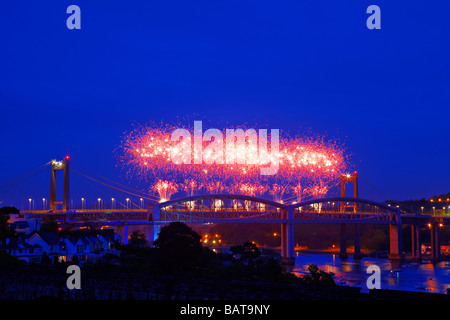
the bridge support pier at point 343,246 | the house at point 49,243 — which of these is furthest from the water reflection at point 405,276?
the house at point 49,243

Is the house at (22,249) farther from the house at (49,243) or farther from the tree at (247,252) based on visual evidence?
the tree at (247,252)

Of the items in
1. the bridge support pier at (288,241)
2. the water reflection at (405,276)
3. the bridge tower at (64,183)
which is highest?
the bridge tower at (64,183)

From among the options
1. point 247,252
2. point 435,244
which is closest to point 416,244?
point 435,244

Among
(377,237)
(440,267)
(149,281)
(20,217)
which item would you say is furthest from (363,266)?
(149,281)

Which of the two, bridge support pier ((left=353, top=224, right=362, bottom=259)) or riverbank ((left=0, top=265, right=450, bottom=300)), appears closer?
riverbank ((left=0, top=265, right=450, bottom=300))

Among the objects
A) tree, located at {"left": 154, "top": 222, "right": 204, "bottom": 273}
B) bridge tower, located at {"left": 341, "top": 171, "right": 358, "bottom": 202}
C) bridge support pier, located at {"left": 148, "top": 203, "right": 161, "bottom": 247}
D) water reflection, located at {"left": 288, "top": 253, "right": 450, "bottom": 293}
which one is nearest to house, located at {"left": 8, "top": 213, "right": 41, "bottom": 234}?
bridge support pier, located at {"left": 148, "top": 203, "right": 161, "bottom": 247}

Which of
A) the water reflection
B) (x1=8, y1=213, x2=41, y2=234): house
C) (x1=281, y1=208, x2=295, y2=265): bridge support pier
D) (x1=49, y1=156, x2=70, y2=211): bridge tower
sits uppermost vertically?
(x1=49, y1=156, x2=70, y2=211): bridge tower

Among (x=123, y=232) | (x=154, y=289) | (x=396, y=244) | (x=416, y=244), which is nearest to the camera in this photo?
(x=154, y=289)

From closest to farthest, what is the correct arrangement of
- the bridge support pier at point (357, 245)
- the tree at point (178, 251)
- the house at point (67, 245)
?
1. the tree at point (178, 251)
2. the house at point (67, 245)
3. the bridge support pier at point (357, 245)

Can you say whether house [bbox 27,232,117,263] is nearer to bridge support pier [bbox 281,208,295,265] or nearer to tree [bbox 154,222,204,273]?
tree [bbox 154,222,204,273]

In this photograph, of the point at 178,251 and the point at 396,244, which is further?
the point at 396,244

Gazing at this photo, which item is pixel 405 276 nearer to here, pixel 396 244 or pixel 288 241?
pixel 288 241

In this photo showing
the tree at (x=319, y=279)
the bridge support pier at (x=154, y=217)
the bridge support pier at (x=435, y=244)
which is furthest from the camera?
the bridge support pier at (x=435, y=244)
